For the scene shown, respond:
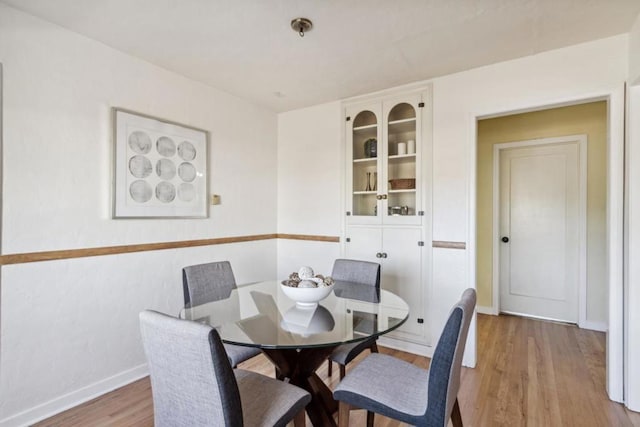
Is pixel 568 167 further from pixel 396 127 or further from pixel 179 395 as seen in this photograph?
pixel 179 395

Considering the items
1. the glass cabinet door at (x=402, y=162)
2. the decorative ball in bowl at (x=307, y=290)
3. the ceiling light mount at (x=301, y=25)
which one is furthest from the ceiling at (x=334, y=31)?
the decorative ball in bowl at (x=307, y=290)

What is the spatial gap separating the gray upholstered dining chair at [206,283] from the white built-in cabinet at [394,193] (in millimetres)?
1321

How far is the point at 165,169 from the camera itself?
2.59m

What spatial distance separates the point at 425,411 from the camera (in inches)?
50.6

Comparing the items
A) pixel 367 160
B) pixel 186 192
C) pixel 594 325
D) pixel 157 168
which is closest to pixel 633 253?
pixel 594 325

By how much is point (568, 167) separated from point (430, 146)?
187 centimetres

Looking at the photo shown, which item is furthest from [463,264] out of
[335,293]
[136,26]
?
[136,26]

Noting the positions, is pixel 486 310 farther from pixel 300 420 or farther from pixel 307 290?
pixel 300 420

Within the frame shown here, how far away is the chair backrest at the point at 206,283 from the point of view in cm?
213

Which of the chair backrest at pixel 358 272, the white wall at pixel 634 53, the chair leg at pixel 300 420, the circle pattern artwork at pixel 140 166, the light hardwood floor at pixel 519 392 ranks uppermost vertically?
the white wall at pixel 634 53

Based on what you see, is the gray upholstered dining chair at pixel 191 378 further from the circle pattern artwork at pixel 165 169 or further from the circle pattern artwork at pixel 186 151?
the circle pattern artwork at pixel 186 151

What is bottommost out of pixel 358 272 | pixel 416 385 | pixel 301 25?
pixel 416 385

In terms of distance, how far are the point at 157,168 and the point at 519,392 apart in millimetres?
3106

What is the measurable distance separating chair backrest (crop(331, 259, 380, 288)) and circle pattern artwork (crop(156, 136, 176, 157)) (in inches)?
64.4
